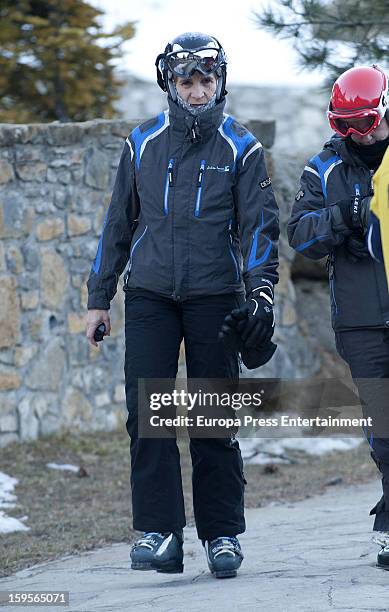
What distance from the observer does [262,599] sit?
4.00 metres

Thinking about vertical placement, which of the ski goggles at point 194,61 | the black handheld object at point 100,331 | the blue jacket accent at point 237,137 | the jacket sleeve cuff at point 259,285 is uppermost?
the ski goggles at point 194,61

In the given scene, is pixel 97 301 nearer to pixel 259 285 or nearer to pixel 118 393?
pixel 259 285

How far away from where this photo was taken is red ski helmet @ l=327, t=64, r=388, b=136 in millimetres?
4355

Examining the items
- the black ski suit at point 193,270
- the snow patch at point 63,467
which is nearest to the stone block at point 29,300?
the snow patch at point 63,467

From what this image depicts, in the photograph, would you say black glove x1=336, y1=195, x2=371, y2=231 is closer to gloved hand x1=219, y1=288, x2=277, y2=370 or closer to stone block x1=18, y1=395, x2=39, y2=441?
gloved hand x1=219, y1=288, x2=277, y2=370

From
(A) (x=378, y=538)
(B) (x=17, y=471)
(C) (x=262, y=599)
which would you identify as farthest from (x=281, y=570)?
(B) (x=17, y=471)

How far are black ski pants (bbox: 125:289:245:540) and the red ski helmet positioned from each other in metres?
0.73

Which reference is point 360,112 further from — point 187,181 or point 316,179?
point 187,181

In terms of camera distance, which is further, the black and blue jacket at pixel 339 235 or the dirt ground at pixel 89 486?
the dirt ground at pixel 89 486

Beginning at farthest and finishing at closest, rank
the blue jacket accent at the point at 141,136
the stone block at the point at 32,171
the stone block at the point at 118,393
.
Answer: the stone block at the point at 118,393 → the stone block at the point at 32,171 → the blue jacket accent at the point at 141,136

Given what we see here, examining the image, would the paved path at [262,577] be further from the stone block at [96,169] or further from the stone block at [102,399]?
the stone block at [96,169]

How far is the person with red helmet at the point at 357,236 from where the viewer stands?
4363 millimetres

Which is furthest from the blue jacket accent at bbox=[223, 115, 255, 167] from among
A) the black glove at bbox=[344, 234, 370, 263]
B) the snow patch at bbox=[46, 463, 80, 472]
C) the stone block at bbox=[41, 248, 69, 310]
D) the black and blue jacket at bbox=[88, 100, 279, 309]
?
the stone block at bbox=[41, 248, 69, 310]

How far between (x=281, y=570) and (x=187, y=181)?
1443 mm
